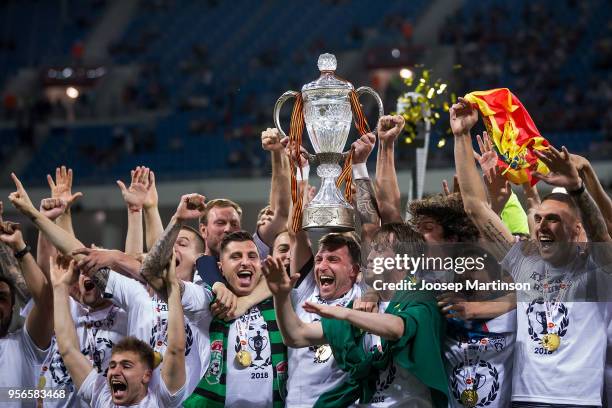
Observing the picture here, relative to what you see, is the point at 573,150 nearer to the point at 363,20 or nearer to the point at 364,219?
the point at 363,20

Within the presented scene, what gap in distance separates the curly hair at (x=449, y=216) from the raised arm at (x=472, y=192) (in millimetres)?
141

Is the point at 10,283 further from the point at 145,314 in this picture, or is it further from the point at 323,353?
the point at 323,353

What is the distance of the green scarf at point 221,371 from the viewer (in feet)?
16.1

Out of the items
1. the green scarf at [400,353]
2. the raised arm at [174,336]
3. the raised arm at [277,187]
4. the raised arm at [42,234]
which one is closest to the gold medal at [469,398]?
the green scarf at [400,353]

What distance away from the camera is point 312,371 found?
15.7ft

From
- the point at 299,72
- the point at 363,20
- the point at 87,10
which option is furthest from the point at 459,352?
the point at 87,10

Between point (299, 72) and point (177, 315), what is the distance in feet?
53.3

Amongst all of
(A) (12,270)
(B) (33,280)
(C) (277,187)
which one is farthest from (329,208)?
(A) (12,270)

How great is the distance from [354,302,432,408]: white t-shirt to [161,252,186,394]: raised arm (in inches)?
32.9

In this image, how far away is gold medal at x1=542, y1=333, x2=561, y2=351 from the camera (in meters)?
4.52

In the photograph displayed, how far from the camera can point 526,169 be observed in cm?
507

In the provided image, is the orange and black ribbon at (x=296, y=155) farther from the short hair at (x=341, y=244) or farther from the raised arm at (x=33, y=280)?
the raised arm at (x=33, y=280)

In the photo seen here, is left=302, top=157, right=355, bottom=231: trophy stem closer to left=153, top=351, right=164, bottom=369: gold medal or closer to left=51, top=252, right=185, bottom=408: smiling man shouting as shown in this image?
left=51, top=252, right=185, bottom=408: smiling man shouting

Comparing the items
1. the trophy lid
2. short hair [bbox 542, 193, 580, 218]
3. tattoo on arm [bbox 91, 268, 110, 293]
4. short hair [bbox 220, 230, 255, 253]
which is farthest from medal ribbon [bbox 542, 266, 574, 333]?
tattoo on arm [bbox 91, 268, 110, 293]
